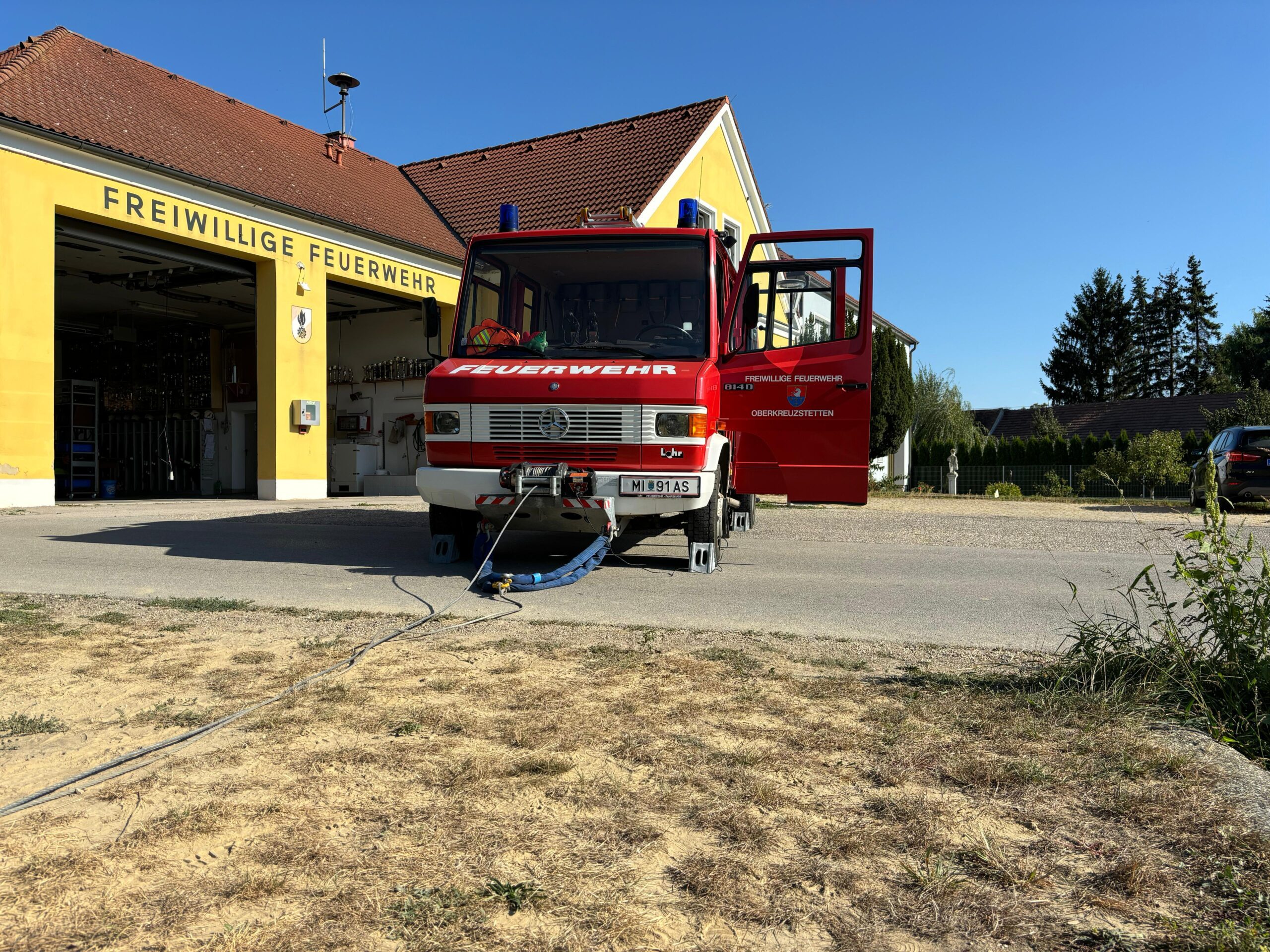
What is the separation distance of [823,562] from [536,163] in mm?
21692

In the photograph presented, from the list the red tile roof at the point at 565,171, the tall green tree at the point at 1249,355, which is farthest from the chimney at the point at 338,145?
the tall green tree at the point at 1249,355

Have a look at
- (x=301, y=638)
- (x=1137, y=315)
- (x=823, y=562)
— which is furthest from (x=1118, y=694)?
(x=1137, y=315)

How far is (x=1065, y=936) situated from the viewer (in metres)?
1.97

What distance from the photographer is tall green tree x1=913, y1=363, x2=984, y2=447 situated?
4144 cm

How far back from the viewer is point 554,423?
7.39 m

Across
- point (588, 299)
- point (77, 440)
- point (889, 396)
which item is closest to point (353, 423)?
point (77, 440)

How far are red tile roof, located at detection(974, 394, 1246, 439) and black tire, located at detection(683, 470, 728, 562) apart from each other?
4776cm

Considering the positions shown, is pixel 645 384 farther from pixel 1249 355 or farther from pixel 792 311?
pixel 1249 355

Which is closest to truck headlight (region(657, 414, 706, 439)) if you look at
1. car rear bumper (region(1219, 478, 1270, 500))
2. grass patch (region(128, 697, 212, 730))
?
grass patch (region(128, 697, 212, 730))

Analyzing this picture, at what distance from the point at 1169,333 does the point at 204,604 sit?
272 ft

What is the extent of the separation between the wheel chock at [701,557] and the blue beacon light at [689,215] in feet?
9.61

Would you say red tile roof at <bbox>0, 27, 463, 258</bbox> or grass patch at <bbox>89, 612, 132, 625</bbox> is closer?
grass patch at <bbox>89, 612, 132, 625</bbox>

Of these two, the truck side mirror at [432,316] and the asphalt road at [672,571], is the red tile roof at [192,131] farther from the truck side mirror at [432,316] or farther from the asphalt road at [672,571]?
the truck side mirror at [432,316]

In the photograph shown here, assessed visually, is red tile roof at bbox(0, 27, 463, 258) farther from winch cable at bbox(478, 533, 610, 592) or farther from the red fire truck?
winch cable at bbox(478, 533, 610, 592)
